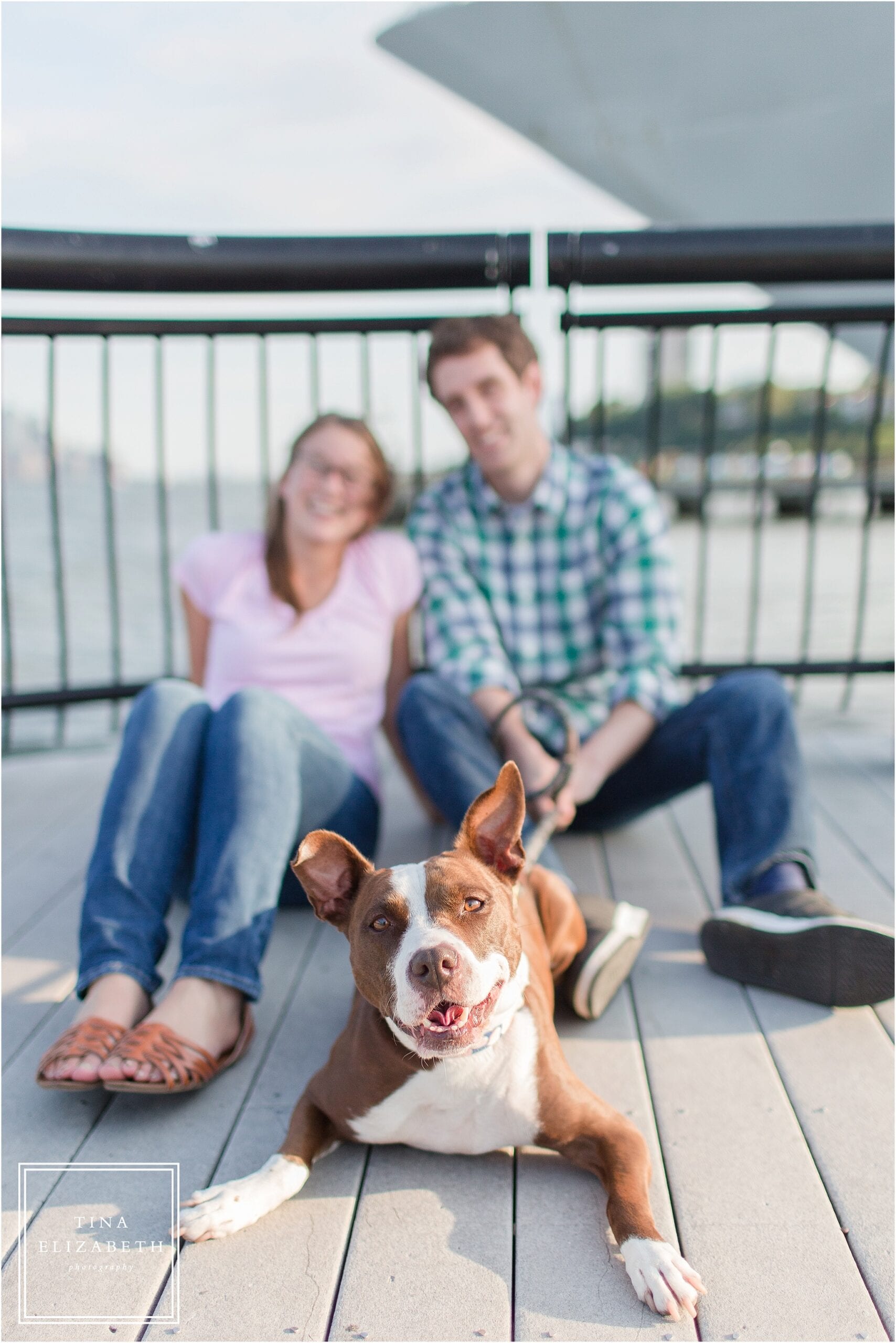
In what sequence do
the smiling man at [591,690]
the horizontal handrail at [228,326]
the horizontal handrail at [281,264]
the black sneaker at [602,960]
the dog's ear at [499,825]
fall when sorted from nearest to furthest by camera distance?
the dog's ear at [499,825], the black sneaker at [602,960], the smiling man at [591,690], the horizontal handrail at [281,264], the horizontal handrail at [228,326]

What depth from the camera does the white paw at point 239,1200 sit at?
1.47 m

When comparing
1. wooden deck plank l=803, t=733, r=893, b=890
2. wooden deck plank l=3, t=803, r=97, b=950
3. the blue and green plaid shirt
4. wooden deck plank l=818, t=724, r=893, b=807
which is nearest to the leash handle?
the blue and green plaid shirt

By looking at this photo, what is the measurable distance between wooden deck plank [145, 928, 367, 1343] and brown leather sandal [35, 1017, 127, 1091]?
26cm

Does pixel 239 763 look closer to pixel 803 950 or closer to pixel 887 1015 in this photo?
pixel 803 950

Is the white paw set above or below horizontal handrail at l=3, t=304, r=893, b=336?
below

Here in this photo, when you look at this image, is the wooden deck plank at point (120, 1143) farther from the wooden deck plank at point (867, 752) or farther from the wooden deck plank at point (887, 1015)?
the wooden deck plank at point (867, 752)

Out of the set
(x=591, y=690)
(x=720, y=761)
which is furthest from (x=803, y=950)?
(x=591, y=690)

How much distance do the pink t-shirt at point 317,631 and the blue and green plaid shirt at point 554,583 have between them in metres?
0.13

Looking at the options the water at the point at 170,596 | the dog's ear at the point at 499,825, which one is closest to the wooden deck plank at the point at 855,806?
the water at the point at 170,596

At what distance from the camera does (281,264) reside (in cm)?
290

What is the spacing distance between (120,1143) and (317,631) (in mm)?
1299

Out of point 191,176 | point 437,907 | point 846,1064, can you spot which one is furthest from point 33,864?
point 191,176

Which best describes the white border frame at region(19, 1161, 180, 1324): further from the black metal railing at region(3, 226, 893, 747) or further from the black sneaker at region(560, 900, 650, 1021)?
the black metal railing at region(3, 226, 893, 747)

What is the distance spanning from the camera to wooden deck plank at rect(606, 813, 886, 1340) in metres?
1.34
